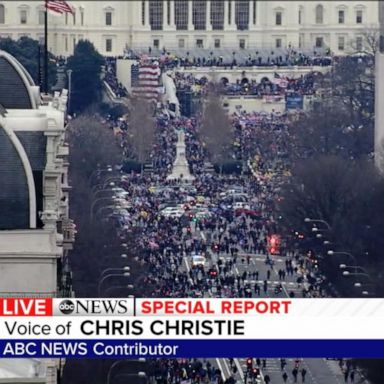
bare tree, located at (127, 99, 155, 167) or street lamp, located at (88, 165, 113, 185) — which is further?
bare tree, located at (127, 99, 155, 167)

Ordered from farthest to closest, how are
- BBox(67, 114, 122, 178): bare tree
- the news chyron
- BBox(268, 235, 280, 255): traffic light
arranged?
1. BBox(67, 114, 122, 178): bare tree
2. BBox(268, 235, 280, 255): traffic light
3. the news chyron

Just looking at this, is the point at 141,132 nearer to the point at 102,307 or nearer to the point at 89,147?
the point at 89,147

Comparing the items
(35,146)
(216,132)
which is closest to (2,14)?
(216,132)

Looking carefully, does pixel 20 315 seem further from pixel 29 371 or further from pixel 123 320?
pixel 29 371

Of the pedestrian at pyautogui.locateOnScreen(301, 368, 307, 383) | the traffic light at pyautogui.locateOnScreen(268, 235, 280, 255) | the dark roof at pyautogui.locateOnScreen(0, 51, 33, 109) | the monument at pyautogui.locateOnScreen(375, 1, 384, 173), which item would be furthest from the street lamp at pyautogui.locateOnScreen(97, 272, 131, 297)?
the monument at pyautogui.locateOnScreen(375, 1, 384, 173)

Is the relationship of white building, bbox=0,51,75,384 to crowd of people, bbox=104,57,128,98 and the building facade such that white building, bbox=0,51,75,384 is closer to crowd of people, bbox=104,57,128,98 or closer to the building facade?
the building facade

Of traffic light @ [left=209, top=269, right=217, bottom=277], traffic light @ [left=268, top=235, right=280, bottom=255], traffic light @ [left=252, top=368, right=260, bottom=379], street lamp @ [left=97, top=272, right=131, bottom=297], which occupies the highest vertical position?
street lamp @ [left=97, top=272, right=131, bottom=297]
